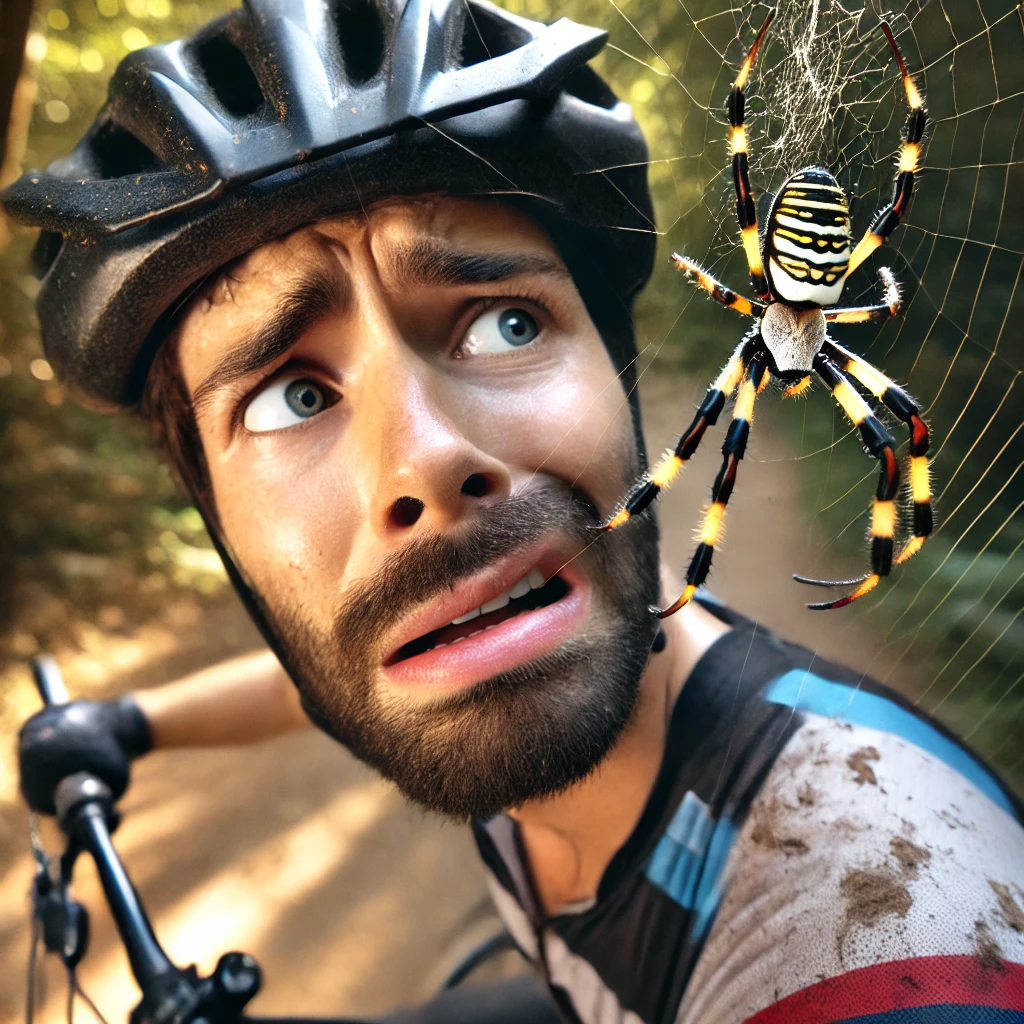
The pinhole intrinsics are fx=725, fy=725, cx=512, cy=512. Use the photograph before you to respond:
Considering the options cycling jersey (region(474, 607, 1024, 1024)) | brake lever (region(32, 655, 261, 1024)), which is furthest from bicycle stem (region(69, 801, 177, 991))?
cycling jersey (region(474, 607, 1024, 1024))

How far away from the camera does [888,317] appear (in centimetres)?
59

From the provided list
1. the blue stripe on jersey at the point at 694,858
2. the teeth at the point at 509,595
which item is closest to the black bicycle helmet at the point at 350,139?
the teeth at the point at 509,595

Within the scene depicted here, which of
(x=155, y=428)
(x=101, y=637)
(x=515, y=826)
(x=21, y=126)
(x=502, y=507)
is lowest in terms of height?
(x=515, y=826)

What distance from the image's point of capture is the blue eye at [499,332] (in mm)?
654

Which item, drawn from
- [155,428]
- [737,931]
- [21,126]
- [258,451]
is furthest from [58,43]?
[737,931]

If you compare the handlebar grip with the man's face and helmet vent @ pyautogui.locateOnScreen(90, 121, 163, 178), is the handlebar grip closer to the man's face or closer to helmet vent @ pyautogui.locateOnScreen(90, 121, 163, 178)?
the man's face

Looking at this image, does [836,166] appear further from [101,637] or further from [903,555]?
[101,637]

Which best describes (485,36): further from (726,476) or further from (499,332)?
(726,476)

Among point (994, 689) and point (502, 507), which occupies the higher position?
point (502, 507)

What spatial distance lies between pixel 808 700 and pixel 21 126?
118 centimetres

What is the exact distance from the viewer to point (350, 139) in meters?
0.59

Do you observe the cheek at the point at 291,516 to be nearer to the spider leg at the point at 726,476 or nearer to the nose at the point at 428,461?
the nose at the point at 428,461

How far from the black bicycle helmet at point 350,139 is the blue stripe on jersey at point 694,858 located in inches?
17.6

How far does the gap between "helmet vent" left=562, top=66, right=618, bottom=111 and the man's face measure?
0.36 ft
